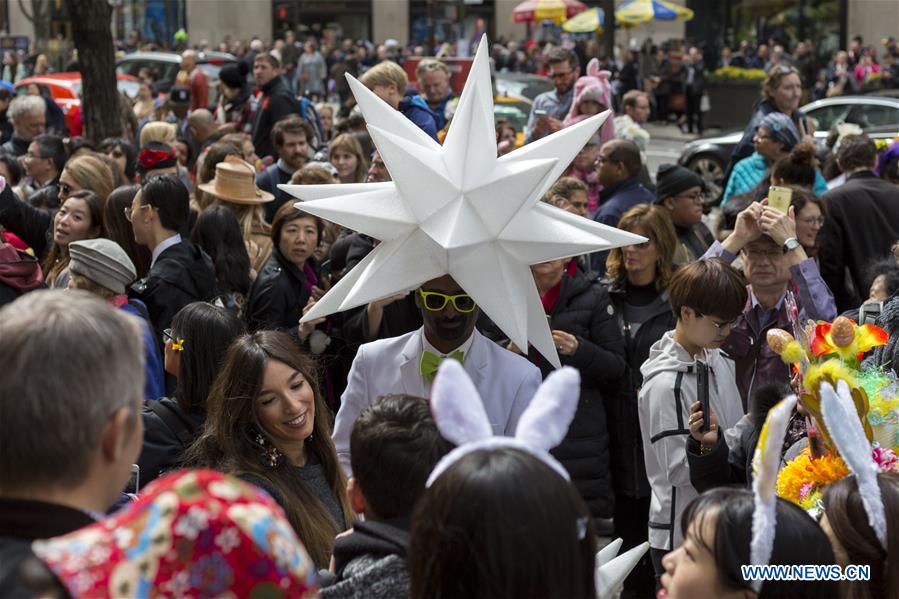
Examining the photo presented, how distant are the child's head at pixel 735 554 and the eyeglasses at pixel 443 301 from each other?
57.5 inches

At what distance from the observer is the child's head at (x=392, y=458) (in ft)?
9.18

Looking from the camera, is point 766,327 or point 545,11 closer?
point 766,327

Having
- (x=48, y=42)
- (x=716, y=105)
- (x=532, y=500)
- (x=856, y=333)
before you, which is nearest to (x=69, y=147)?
(x=856, y=333)

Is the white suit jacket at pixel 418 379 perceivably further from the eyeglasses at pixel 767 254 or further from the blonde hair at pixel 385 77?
the blonde hair at pixel 385 77

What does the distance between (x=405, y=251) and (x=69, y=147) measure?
243 inches

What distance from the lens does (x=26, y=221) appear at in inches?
279

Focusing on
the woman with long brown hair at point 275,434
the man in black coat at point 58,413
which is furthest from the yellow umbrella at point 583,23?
the man in black coat at point 58,413

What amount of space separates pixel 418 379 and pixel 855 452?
161cm

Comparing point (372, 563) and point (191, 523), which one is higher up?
point (191, 523)

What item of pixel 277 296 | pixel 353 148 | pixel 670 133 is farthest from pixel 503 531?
pixel 670 133

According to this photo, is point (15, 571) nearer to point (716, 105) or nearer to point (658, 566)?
point (658, 566)

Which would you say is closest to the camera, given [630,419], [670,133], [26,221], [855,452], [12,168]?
[855,452]

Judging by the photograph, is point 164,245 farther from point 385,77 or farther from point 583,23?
point 583,23

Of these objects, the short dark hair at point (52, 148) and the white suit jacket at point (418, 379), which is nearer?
the white suit jacket at point (418, 379)
